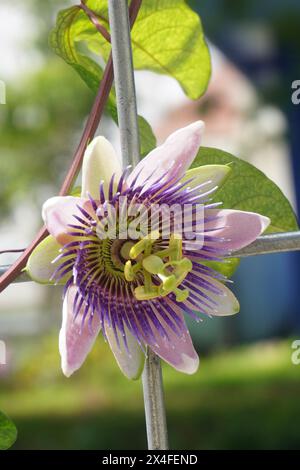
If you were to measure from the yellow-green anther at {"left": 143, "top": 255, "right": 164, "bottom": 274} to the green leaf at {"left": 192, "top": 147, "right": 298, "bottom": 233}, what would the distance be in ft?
0.21

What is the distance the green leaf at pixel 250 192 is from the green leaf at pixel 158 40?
0.08 m

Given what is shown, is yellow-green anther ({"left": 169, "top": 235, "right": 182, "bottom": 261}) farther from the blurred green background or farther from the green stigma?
the blurred green background

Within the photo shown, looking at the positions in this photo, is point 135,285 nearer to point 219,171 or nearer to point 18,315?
point 219,171

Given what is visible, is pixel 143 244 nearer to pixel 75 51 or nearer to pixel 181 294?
pixel 181 294

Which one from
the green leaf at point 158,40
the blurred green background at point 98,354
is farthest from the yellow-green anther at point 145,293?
the blurred green background at point 98,354

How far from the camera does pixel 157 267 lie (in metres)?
0.29

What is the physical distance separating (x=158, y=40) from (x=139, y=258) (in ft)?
0.52

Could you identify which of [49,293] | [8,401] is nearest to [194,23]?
[8,401]

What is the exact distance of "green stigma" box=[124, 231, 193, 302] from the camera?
0.29 meters

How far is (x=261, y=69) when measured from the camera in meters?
5.18

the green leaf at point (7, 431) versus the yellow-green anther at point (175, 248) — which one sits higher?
the yellow-green anther at point (175, 248)

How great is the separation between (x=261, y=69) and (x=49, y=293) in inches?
109

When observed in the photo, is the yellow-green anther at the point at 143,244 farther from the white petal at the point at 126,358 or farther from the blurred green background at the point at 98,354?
the blurred green background at the point at 98,354

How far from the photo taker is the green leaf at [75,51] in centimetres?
39
